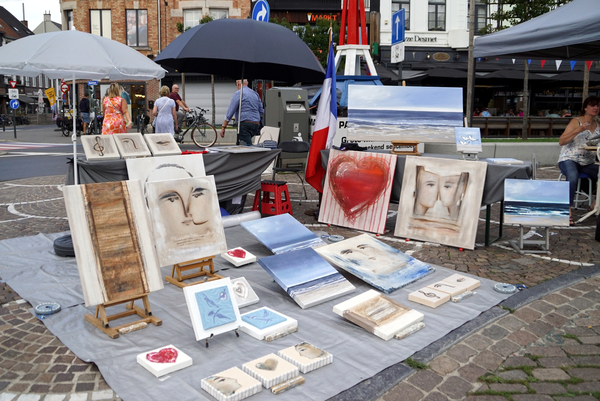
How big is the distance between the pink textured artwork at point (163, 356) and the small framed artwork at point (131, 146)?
2917 millimetres

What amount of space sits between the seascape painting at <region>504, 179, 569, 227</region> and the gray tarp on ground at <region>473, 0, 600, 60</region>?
202 cm

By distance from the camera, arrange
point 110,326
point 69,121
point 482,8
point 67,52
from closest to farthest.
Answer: point 110,326 < point 67,52 < point 69,121 < point 482,8

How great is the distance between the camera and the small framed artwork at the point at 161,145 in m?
5.65

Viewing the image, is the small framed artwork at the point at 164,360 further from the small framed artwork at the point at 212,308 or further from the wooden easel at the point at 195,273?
the wooden easel at the point at 195,273

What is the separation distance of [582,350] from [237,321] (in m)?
2.31

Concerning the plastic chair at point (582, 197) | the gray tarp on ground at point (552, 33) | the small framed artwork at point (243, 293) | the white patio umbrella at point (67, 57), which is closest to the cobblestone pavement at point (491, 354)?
the small framed artwork at point (243, 293)

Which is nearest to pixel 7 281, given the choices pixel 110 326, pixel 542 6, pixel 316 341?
pixel 110 326

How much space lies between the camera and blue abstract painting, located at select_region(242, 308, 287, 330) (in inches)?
139

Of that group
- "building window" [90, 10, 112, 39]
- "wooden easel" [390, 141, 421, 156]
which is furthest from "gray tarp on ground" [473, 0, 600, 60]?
"building window" [90, 10, 112, 39]

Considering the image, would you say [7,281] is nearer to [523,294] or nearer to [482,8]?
[523,294]

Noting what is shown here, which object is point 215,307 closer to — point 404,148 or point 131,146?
point 131,146

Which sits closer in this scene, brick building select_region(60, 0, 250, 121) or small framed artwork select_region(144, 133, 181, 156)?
small framed artwork select_region(144, 133, 181, 156)

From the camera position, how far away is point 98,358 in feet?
10.4

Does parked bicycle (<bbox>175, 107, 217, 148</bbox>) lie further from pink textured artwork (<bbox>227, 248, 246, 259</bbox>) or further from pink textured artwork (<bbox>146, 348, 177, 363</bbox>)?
pink textured artwork (<bbox>146, 348, 177, 363</bbox>)
